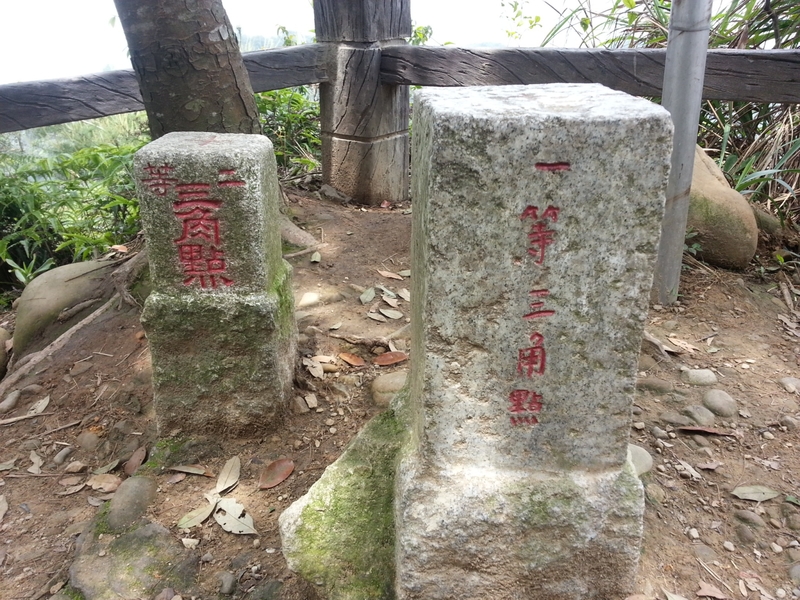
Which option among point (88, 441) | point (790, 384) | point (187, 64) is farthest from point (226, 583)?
point (790, 384)

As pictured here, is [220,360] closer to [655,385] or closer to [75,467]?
[75,467]

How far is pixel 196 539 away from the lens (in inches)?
81.6

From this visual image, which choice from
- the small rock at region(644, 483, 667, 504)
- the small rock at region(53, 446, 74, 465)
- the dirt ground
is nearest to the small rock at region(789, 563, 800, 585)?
the dirt ground

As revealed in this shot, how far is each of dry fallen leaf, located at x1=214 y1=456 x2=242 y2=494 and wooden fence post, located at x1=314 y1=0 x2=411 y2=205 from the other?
8.50 feet

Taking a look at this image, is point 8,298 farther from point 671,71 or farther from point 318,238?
point 671,71

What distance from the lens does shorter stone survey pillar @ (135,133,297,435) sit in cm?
211

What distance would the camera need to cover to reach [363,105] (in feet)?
14.1

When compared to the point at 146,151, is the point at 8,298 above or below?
below

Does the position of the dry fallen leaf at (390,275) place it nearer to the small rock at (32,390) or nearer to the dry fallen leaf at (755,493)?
the small rock at (32,390)

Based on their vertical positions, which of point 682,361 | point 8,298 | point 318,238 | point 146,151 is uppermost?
point 146,151

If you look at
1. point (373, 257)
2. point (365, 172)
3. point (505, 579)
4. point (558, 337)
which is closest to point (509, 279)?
point (558, 337)

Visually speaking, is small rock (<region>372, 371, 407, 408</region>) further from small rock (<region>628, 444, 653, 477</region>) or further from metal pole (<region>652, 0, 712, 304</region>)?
metal pole (<region>652, 0, 712, 304</region>)

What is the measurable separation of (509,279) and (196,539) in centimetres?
140

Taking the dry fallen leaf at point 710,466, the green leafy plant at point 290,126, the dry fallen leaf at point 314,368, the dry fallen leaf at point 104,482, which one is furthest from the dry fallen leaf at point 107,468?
the green leafy plant at point 290,126
